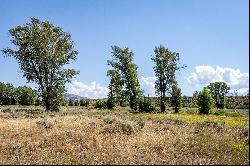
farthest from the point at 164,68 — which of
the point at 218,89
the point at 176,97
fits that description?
the point at 218,89

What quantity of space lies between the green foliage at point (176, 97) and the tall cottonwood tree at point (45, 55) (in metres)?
27.6

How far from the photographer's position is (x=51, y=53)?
2327 inches

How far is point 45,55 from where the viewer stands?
5847 centimetres

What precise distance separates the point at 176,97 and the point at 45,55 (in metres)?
32.9

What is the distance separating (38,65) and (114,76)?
33.4m

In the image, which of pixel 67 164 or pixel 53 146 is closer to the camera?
pixel 67 164

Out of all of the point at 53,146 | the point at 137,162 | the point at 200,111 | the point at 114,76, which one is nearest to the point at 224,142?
the point at 137,162

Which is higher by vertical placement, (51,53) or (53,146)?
(51,53)

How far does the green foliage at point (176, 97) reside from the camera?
82312 millimetres

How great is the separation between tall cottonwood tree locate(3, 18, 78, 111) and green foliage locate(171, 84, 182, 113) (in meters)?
27.6

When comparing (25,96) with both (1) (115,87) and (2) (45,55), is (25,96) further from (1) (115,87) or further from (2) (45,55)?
(2) (45,55)

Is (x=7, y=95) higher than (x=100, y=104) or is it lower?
higher

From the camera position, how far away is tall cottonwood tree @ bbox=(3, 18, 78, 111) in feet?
191

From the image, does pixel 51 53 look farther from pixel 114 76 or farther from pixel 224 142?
pixel 224 142
